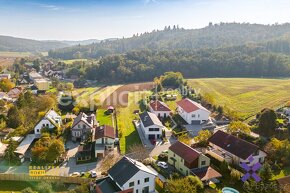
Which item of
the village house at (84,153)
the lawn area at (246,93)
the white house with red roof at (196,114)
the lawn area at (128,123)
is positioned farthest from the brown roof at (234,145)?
the lawn area at (246,93)

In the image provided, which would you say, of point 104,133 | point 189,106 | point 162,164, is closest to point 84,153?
point 104,133

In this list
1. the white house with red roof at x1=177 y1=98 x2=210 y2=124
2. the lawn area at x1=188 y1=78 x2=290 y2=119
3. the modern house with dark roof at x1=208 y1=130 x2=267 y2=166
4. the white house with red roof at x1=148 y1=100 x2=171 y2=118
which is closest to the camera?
the modern house with dark roof at x1=208 y1=130 x2=267 y2=166

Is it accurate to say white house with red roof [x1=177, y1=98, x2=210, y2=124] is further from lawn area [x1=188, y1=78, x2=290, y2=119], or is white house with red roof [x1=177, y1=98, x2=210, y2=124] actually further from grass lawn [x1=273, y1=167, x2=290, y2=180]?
grass lawn [x1=273, y1=167, x2=290, y2=180]

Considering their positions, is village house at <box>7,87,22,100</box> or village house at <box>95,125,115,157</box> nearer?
village house at <box>95,125,115,157</box>

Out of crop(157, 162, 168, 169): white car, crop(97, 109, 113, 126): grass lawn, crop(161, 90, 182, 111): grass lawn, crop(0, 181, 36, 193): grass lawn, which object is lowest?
crop(0, 181, 36, 193): grass lawn

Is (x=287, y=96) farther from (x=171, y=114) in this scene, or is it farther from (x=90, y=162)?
(x=90, y=162)

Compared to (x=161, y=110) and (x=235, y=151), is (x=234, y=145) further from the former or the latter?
(x=161, y=110)

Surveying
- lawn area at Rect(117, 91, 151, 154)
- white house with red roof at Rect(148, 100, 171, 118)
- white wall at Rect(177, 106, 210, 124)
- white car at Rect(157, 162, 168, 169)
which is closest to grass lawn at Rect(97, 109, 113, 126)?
lawn area at Rect(117, 91, 151, 154)
